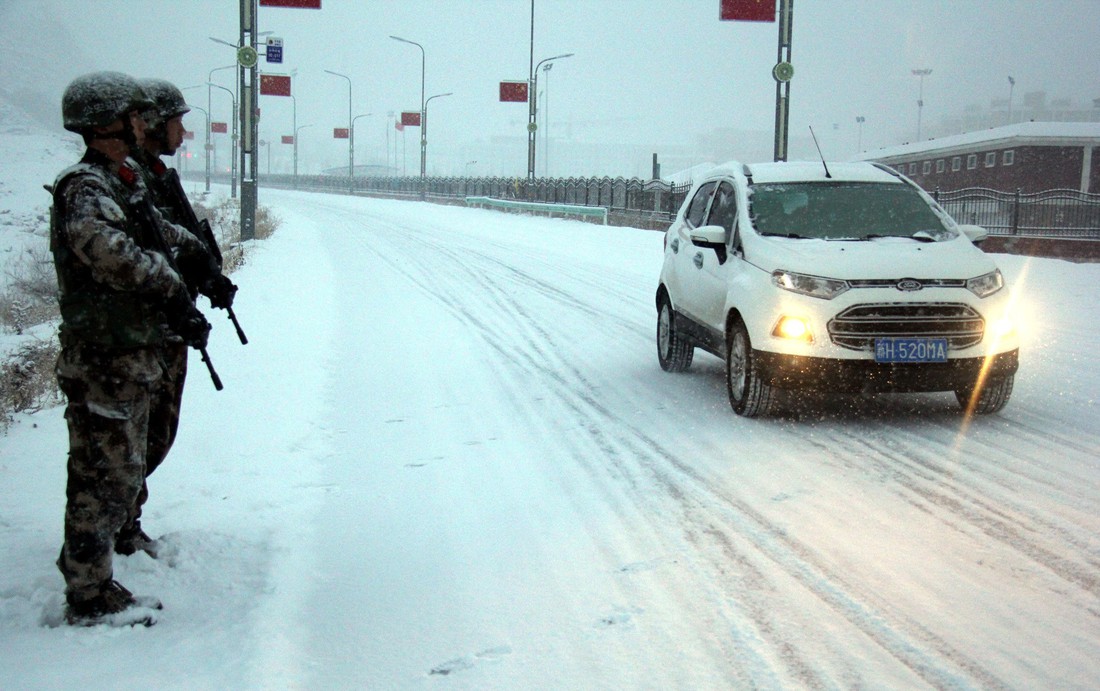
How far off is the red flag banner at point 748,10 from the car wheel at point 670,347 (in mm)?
12300

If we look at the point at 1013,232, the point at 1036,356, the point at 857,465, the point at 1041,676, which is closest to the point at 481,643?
the point at 1041,676

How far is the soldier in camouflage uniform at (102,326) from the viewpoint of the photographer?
351 cm

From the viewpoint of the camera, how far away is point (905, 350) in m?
6.43

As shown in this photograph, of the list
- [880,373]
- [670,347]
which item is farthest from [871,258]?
[670,347]

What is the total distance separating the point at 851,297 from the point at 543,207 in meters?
35.0

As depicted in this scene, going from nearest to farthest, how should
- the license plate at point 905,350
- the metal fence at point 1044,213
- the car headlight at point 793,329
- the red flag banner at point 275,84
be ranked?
the license plate at point 905,350
the car headlight at point 793,329
the metal fence at point 1044,213
the red flag banner at point 275,84

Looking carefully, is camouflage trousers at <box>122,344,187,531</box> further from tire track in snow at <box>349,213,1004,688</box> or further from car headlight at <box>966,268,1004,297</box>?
car headlight at <box>966,268,1004,297</box>

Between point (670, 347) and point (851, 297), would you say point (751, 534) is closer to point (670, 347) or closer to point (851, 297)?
point (851, 297)

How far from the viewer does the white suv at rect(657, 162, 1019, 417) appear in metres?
6.47

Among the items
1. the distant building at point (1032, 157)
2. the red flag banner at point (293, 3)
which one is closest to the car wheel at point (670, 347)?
the red flag banner at point (293, 3)

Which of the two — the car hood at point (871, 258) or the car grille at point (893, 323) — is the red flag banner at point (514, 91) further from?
the car grille at point (893, 323)

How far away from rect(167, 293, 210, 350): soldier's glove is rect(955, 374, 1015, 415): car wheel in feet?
15.9

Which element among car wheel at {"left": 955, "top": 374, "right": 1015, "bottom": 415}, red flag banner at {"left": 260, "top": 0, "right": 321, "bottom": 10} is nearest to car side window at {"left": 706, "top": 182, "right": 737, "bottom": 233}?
car wheel at {"left": 955, "top": 374, "right": 1015, "bottom": 415}

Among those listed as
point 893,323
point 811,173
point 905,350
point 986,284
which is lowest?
point 905,350
